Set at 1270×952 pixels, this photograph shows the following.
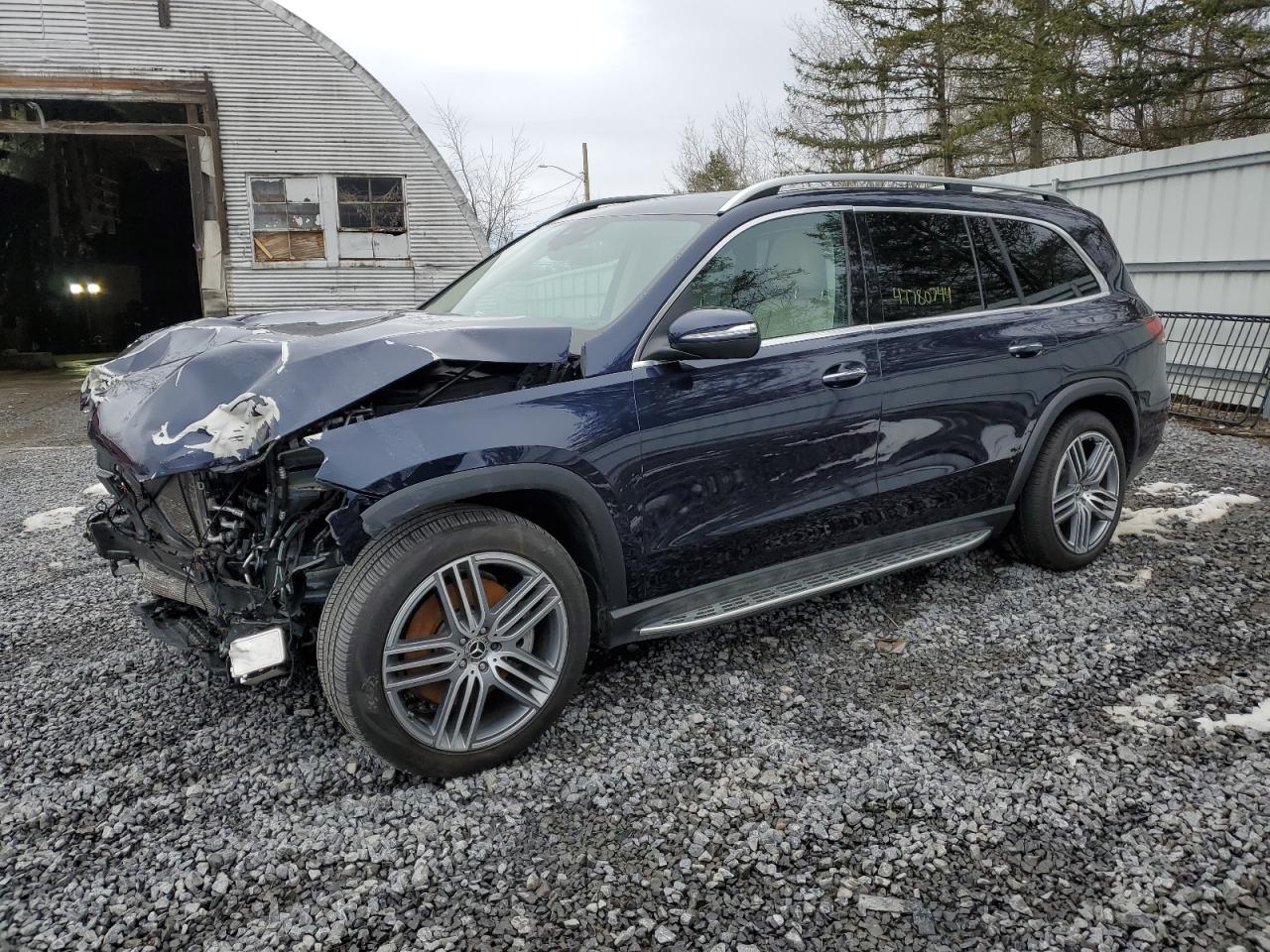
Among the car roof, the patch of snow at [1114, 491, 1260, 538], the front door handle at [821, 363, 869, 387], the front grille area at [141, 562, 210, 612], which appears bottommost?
the patch of snow at [1114, 491, 1260, 538]

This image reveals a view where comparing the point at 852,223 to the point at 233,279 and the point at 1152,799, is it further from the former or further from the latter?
the point at 233,279

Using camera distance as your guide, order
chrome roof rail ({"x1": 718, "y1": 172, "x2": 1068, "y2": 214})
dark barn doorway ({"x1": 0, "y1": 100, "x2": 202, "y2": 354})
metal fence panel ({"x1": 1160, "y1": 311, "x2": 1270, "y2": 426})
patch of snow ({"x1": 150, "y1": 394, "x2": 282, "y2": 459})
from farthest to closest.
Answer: dark barn doorway ({"x1": 0, "y1": 100, "x2": 202, "y2": 354})
metal fence panel ({"x1": 1160, "y1": 311, "x2": 1270, "y2": 426})
chrome roof rail ({"x1": 718, "y1": 172, "x2": 1068, "y2": 214})
patch of snow ({"x1": 150, "y1": 394, "x2": 282, "y2": 459})

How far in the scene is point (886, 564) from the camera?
3395 mm

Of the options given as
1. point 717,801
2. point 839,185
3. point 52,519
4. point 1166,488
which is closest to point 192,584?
point 717,801

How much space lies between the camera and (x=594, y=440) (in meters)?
2.62

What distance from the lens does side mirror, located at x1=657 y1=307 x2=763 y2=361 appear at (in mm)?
2656

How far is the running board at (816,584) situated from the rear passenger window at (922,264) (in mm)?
980

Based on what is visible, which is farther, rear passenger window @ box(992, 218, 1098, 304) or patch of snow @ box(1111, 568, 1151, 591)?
patch of snow @ box(1111, 568, 1151, 591)

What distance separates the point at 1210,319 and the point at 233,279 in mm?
14494

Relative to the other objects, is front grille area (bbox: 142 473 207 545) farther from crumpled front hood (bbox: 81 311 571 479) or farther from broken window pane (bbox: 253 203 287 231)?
broken window pane (bbox: 253 203 287 231)

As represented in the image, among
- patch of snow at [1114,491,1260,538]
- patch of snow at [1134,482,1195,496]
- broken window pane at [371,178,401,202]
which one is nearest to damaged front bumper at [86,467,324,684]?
patch of snow at [1114,491,1260,538]

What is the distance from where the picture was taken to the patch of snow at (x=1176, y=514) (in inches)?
186

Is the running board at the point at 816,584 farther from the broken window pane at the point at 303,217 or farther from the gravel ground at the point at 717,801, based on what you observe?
the broken window pane at the point at 303,217

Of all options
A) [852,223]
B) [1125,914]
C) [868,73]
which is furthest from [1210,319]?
[868,73]
